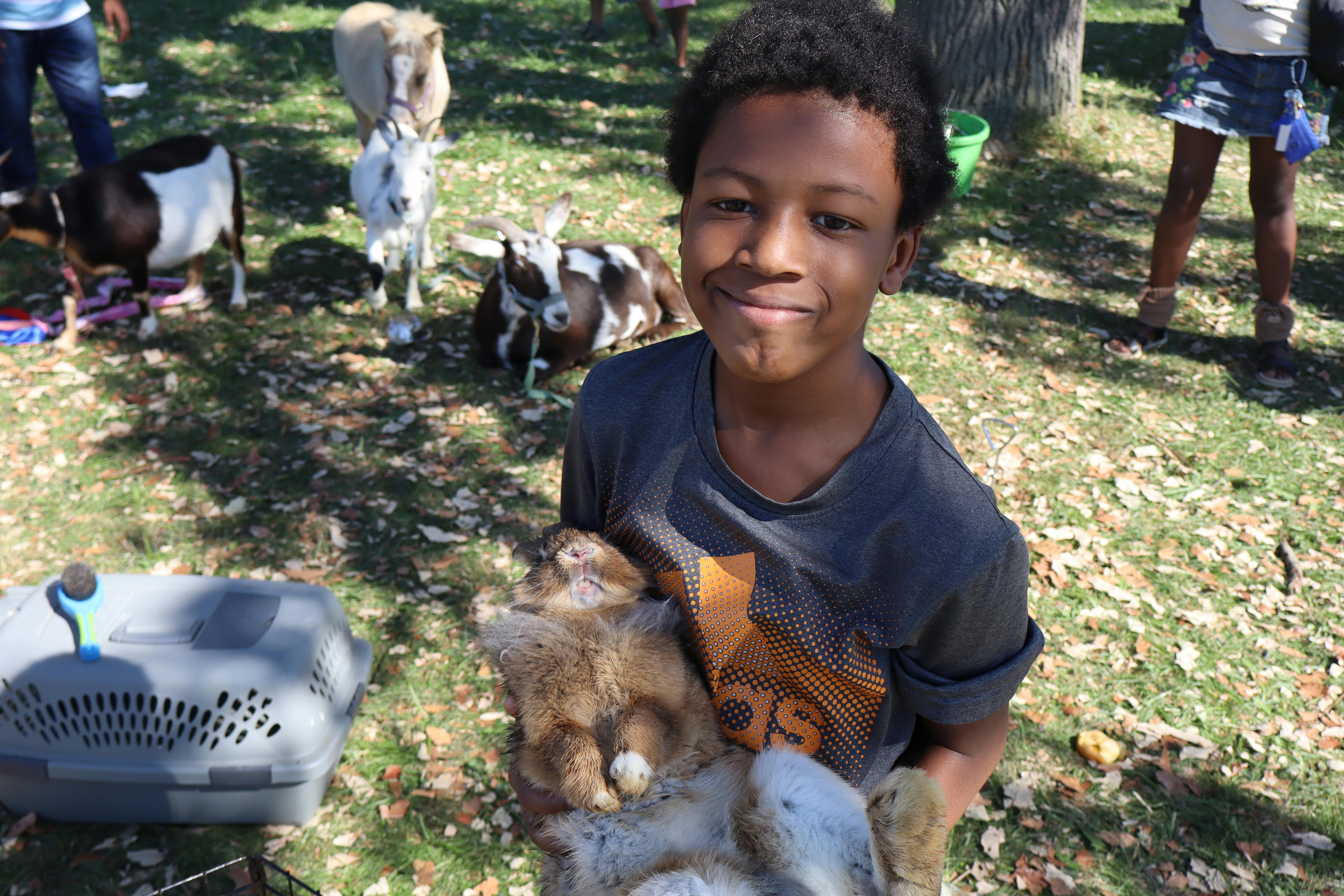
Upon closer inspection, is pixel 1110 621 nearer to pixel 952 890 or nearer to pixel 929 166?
pixel 952 890

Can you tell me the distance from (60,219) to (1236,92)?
794cm

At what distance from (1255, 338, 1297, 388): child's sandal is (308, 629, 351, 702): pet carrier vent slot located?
639 centimetres

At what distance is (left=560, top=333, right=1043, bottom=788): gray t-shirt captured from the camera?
5.42ft

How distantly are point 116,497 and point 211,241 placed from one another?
2.46m

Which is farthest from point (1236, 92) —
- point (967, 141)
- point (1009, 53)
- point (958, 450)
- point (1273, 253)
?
point (1009, 53)

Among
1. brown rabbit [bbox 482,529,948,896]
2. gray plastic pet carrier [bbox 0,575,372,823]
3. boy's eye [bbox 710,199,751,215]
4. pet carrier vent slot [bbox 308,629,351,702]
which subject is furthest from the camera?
pet carrier vent slot [bbox 308,629,351,702]

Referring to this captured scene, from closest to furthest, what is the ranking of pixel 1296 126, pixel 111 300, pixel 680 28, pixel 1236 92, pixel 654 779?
pixel 654 779
pixel 1296 126
pixel 1236 92
pixel 111 300
pixel 680 28

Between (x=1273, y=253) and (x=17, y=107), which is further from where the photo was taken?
(x=17, y=107)

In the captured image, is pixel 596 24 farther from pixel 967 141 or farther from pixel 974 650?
pixel 974 650

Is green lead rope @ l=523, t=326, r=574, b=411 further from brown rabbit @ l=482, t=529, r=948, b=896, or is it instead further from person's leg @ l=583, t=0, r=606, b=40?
person's leg @ l=583, t=0, r=606, b=40

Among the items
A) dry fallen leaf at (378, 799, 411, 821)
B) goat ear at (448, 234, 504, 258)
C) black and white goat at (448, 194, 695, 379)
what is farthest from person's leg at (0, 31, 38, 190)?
dry fallen leaf at (378, 799, 411, 821)

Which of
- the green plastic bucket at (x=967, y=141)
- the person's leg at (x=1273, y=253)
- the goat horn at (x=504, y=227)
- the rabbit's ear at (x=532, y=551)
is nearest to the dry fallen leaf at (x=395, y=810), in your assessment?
the rabbit's ear at (x=532, y=551)

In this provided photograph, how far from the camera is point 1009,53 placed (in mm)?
9016

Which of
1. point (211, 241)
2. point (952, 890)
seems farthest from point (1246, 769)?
point (211, 241)
